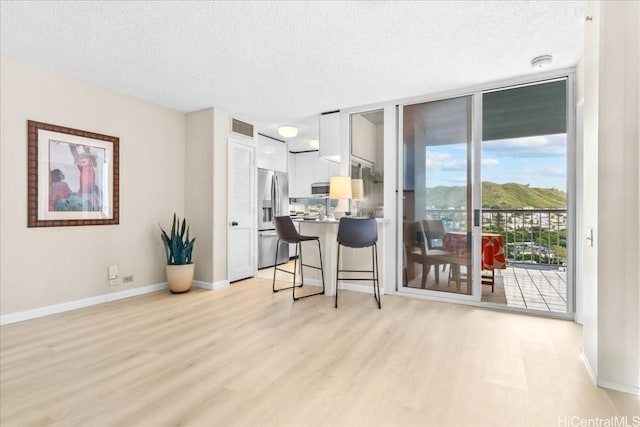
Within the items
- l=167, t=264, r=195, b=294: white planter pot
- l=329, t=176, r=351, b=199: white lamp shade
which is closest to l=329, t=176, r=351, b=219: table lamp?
l=329, t=176, r=351, b=199: white lamp shade

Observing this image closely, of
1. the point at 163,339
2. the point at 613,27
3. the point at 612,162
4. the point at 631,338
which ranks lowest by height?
the point at 163,339

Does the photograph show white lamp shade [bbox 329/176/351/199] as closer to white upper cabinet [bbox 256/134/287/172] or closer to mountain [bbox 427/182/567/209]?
mountain [bbox 427/182/567/209]

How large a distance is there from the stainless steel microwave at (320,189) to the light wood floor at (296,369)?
11.2ft

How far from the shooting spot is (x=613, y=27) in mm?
1810

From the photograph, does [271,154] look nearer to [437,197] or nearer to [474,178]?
[437,197]

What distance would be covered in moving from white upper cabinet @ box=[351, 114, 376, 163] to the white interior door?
65.3 inches

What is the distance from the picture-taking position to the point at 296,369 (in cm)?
204

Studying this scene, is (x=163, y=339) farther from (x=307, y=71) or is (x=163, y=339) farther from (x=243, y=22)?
(x=307, y=71)

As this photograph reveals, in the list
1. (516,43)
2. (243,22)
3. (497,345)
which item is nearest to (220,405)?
(497,345)

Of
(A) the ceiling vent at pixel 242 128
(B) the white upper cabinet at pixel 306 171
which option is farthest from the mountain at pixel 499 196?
(B) the white upper cabinet at pixel 306 171

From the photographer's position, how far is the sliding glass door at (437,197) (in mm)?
3564

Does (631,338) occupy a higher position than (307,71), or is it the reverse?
(307,71)

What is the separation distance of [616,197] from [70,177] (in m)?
4.63

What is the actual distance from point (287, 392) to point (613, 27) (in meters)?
2.82
